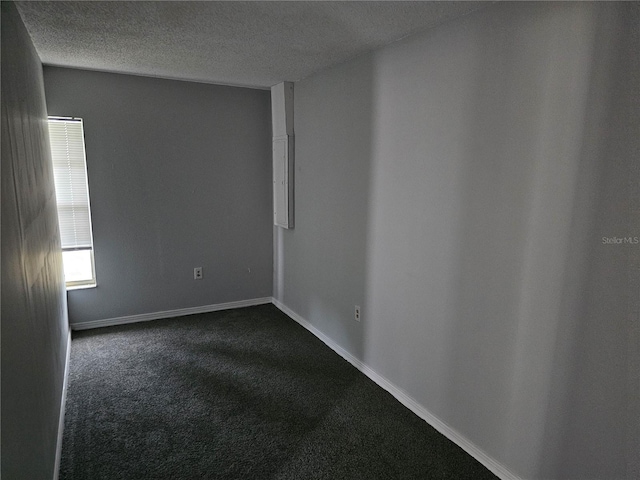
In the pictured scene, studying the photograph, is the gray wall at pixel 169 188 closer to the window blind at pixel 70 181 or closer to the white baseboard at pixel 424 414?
the window blind at pixel 70 181

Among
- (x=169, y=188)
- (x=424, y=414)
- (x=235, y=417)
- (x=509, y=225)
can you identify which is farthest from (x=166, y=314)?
(x=509, y=225)

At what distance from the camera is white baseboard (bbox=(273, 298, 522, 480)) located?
1955 mm

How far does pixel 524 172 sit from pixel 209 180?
2.96 m

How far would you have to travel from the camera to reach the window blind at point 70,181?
131 inches

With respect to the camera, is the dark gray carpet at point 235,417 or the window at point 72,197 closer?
the dark gray carpet at point 235,417

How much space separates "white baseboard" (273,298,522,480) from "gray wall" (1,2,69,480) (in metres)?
1.86

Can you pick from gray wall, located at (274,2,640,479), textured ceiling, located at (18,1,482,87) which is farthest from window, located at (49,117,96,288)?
gray wall, located at (274,2,640,479)

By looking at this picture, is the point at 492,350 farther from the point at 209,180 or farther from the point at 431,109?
the point at 209,180

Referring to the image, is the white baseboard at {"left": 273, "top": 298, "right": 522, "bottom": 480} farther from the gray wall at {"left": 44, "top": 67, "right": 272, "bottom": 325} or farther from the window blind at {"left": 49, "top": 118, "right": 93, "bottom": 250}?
the window blind at {"left": 49, "top": 118, "right": 93, "bottom": 250}

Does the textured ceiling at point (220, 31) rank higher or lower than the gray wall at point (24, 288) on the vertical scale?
higher

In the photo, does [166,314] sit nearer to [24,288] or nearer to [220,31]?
[24,288]

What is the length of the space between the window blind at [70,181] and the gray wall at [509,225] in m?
2.27

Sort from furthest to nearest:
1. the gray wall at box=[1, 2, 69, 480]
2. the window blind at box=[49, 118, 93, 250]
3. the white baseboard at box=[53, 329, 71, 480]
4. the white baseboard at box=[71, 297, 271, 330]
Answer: the white baseboard at box=[71, 297, 271, 330]
the window blind at box=[49, 118, 93, 250]
the white baseboard at box=[53, 329, 71, 480]
the gray wall at box=[1, 2, 69, 480]

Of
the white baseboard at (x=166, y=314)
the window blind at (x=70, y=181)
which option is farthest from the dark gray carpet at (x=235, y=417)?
the window blind at (x=70, y=181)
